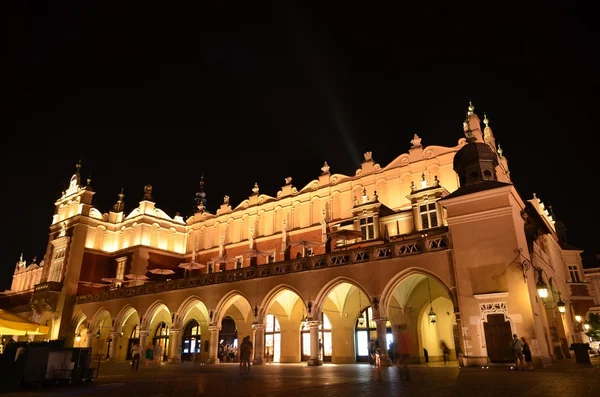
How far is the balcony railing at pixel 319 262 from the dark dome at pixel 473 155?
15.1 feet

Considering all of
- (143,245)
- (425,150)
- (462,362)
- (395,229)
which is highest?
(425,150)

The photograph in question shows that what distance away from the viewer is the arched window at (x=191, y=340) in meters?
36.7

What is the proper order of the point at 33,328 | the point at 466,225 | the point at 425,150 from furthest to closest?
the point at 425,150 → the point at 466,225 → the point at 33,328

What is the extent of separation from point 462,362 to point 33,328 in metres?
18.0

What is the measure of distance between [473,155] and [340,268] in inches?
368

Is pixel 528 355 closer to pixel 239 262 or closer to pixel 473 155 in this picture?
pixel 473 155

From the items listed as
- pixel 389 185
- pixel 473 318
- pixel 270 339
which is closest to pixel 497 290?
pixel 473 318

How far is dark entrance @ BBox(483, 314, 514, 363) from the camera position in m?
17.3

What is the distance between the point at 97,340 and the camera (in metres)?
39.2

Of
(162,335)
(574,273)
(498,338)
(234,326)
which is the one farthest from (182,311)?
(574,273)

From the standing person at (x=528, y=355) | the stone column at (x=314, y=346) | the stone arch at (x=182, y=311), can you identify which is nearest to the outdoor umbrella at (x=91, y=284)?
the stone arch at (x=182, y=311)

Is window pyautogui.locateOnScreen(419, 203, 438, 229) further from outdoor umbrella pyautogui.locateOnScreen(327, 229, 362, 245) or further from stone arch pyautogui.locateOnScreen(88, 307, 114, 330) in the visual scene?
stone arch pyautogui.locateOnScreen(88, 307, 114, 330)

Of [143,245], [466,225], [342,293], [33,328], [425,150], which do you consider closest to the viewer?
[33,328]

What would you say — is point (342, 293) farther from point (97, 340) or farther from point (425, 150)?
point (97, 340)
